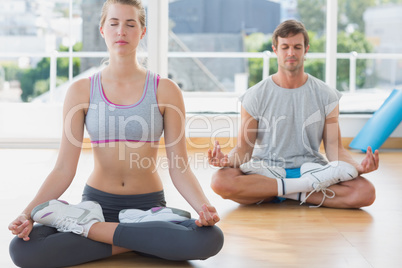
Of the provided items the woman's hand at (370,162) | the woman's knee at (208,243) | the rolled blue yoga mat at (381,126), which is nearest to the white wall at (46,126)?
the rolled blue yoga mat at (381,126)

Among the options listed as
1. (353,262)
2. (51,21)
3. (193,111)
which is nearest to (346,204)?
(353,262)

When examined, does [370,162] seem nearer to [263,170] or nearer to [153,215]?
[263,170]

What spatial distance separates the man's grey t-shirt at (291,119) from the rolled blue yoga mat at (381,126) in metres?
2.02

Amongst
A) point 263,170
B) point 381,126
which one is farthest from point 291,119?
point 381,126

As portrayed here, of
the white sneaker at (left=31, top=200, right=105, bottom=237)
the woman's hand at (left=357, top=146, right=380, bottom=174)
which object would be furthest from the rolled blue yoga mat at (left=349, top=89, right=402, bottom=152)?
the white sneaker at (left=31, top=200, right=105, bottom=237)

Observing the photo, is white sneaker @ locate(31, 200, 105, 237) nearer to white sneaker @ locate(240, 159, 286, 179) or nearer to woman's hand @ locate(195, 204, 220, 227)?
woman's hand @ locate(195, 204, 220, 227)

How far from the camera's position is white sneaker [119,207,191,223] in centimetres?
196

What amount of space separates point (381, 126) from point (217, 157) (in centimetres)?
264

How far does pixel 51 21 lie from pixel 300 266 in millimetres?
4098

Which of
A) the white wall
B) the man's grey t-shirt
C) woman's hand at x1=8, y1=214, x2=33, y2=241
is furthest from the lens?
the white wall

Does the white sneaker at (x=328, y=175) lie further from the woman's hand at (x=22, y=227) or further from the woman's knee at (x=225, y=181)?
the woman's hand at (x=22, y=227)

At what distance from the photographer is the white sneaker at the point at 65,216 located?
1872 millimetres

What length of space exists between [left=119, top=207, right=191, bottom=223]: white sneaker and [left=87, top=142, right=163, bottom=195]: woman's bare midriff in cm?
11

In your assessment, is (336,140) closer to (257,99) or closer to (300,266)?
(257,99)
